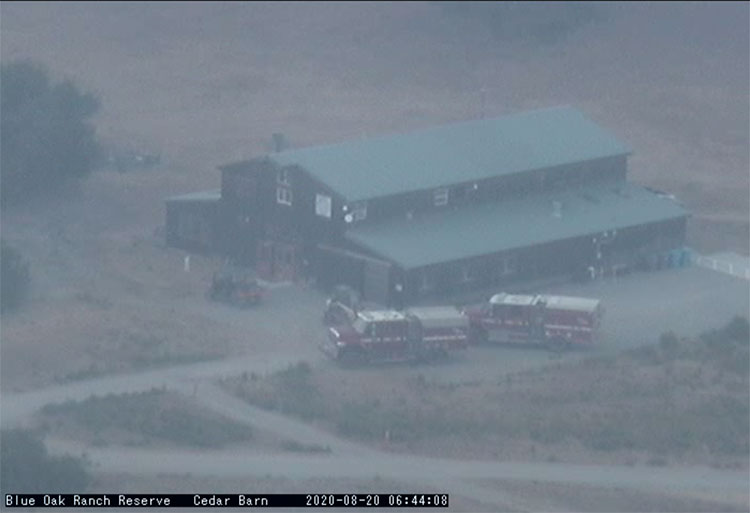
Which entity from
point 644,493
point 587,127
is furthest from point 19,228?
point 644,493

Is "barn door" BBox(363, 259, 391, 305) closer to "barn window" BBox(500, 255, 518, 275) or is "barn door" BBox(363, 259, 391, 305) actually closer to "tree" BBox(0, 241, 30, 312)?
"barn window" BBox(500, 255, 518, 275)

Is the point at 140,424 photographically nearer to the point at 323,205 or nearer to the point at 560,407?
the point at 560,407

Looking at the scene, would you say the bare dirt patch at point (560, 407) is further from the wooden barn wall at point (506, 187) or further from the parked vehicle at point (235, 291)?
the wooden barn wall at point (506, 187)

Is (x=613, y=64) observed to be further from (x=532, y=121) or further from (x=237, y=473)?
(x=237, y=473)

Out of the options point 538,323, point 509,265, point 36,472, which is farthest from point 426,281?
point 36,472

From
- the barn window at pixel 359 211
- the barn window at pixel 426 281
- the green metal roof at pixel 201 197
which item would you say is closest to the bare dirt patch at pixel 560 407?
the barn window at pixel 426 281

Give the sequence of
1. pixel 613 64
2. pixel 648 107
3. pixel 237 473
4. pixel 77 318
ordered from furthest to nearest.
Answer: pixel 613 64, pixel 648 107, pixel 77 318, pixel 237 473
